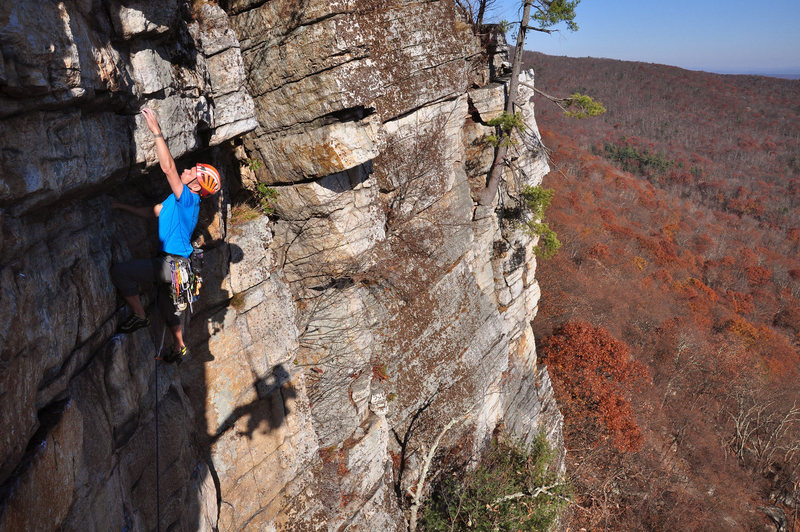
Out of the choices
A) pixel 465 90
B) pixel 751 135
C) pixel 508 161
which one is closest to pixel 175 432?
pixel 465 90

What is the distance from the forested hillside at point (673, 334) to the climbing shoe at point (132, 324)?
1260 centimetres

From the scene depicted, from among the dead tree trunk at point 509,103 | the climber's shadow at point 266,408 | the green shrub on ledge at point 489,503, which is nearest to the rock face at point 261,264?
the climber's shadow at point 266,408

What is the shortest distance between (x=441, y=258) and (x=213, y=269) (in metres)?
6.35

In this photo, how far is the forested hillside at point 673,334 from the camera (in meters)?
19.5

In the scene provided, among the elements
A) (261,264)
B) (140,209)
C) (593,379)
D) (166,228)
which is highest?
(140,209)

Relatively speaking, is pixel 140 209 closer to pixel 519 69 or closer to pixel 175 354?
pixel 175 354

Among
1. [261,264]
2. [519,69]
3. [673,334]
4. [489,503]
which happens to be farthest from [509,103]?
[673,334]

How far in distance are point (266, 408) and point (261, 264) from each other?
7.19 feet

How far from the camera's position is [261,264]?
A: 6.98 meters

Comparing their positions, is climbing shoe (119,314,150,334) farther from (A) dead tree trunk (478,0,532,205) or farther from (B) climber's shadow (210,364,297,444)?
(A) dead tree trunk (478,0,532,205)

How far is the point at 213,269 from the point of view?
6.21 meters

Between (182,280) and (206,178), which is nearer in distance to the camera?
(182,280)

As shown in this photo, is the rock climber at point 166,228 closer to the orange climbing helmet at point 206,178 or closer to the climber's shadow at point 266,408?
the orange climbing helmet at point 206,178

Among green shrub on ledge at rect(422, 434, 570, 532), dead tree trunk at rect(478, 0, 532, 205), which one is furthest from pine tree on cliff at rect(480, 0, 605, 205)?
green shrub on ledge at rect(422, 434, 570, 532)
